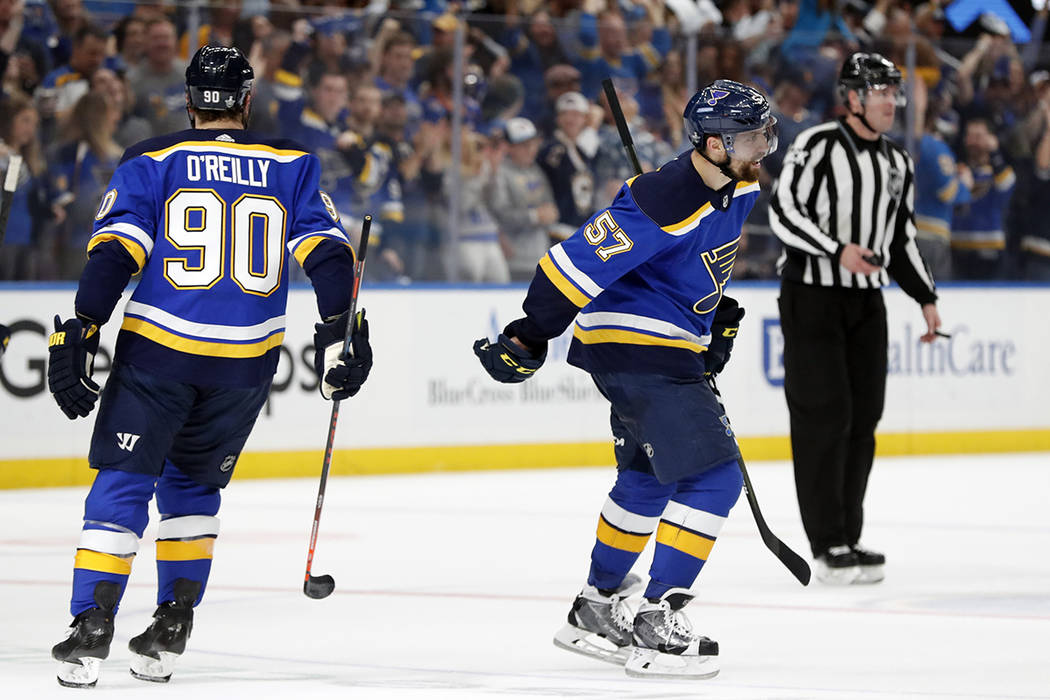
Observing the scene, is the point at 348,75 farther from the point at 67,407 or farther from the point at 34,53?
the point at 67,407

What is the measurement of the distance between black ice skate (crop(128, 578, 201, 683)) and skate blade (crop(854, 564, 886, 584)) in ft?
7.58

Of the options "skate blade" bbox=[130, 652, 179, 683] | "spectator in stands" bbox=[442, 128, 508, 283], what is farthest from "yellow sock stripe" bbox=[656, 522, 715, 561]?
"spectator in stands" bbox=[442, 128, 508, 283]

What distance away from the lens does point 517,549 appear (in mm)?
6168

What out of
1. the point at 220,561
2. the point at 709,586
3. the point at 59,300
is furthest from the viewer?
the point at 59,300

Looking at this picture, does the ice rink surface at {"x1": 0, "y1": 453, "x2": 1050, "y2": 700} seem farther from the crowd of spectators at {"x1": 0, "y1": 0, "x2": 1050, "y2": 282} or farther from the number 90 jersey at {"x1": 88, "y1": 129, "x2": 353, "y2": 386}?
the crowd of spectators at {"x1": 0, "y1": 0, "x2": 1050, "y2": 282}

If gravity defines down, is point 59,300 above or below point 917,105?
below

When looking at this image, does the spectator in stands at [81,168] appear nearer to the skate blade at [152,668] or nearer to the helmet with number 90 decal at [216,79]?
the helmet with number 90 decal at [216,79]

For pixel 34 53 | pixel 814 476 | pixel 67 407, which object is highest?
pixel 34 53

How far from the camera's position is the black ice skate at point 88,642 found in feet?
11.9

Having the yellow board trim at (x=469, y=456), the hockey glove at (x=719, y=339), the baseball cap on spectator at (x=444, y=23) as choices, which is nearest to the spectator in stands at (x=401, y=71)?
the baseball cap on spectator at (x=444, y=23)

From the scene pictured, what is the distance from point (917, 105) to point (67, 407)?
23.3ft

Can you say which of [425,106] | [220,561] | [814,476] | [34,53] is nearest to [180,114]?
[34,53]

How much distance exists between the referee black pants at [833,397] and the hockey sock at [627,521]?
57.9 inches

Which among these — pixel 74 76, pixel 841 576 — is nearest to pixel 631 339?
pixel 841 576
